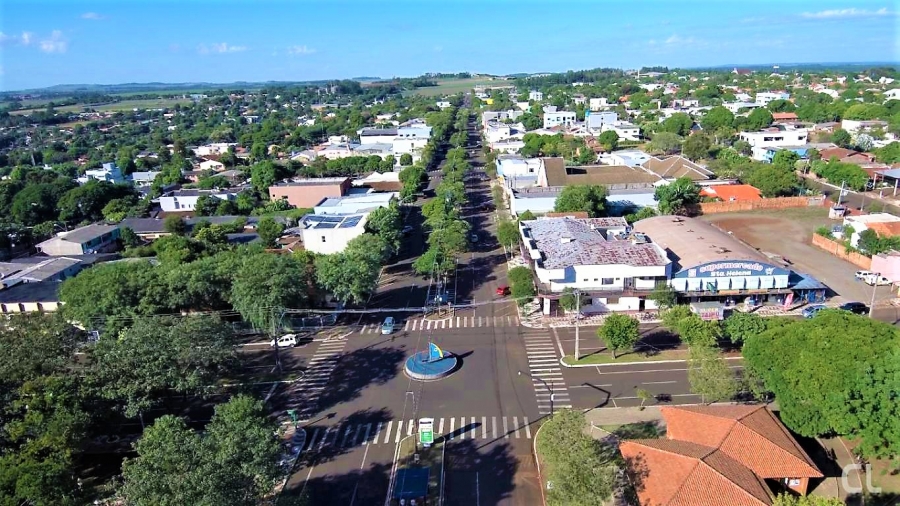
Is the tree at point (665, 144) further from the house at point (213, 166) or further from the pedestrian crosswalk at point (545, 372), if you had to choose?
the house at point (213, 166)

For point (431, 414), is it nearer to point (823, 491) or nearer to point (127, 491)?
point (127, 491)

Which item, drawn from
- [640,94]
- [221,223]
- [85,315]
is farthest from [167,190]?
[640,94]

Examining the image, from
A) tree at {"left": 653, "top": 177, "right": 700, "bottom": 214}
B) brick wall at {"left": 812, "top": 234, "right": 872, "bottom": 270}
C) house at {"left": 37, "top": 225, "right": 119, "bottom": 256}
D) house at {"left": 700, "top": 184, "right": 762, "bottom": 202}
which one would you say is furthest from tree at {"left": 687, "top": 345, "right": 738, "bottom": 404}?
house at {"left": 37, "top": 225, "right": 119, "bottom": 256}

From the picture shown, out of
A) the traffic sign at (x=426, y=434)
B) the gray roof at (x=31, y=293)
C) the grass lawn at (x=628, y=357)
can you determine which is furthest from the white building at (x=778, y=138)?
the gray roof at (x=31, y=293)

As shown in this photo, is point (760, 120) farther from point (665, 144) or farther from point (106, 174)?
point (106, 174)

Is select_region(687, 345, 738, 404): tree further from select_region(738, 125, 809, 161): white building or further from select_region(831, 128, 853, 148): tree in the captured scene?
select_region(831, 128, 853, 148): tree

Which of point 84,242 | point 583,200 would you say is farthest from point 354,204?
point 84,242
